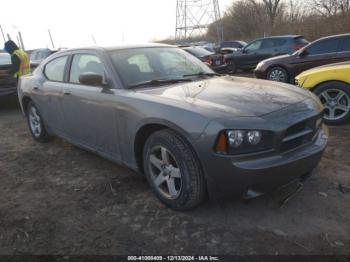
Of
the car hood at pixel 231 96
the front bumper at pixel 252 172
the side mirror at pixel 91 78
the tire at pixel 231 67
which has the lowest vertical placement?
the tire at pixel 231 67

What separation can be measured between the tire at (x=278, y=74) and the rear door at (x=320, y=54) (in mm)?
519

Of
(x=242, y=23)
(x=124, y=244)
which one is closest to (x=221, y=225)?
(x=124, y=244)

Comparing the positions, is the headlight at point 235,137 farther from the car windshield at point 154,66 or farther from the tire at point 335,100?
the tire at point 335,100

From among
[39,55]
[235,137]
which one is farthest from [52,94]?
[39,55]

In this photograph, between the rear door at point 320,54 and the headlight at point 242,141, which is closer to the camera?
the headlight at point 242,141

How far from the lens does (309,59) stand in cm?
936

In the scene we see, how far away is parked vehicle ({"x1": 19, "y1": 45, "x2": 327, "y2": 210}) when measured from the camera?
280cm

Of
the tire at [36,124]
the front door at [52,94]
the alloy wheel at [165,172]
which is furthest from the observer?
the tire at [36,124]

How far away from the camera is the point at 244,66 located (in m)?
15.0

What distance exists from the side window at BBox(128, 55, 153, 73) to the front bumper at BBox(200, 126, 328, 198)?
1612 millimetres

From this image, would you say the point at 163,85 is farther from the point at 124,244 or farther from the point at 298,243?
the point at 298,243

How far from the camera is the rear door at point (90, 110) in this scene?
12.5 feet

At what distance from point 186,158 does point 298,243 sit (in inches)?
44.4

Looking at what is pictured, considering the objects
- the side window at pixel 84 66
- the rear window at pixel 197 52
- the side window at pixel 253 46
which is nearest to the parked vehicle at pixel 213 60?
the rear window at pixel 197 52
